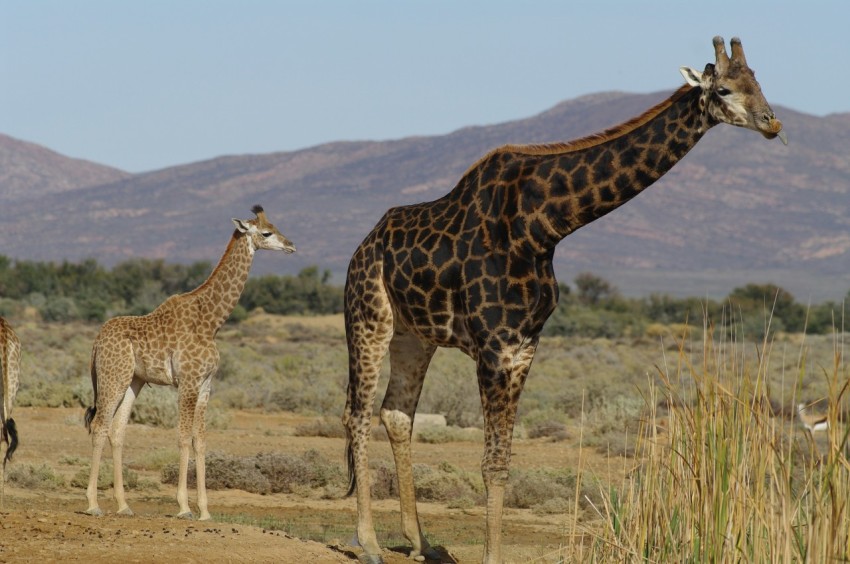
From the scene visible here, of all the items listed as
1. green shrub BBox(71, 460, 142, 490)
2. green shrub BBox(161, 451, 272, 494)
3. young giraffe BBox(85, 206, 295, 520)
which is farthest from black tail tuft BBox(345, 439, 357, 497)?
green shrub BBox(71, 460, 142, 490)

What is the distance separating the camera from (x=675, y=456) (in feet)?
28.0

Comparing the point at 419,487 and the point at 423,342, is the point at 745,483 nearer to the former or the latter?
the point at 423,342

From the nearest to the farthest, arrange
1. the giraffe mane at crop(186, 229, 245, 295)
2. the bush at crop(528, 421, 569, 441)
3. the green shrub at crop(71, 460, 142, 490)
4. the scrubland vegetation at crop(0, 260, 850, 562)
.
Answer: the scrubland vegetation at crop(0, 260, 850, 562) < the giraffe mane at crop(186, 229, 245, 295) < the green shrub at crop(71, 460, 142, 490) < the bush at crop(528, 421, 569, 441)

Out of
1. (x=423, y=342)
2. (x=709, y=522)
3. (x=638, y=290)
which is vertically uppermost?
Answer: (x=423, y=342)

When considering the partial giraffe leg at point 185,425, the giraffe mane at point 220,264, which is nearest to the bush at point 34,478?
the giraffe mane at point 220,264

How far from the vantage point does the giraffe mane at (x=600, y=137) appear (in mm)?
9156

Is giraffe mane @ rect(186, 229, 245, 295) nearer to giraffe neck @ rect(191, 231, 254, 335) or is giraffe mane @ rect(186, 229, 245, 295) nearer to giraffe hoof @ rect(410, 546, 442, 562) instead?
giraffe neck @ rect(191, 231, 254, 335)

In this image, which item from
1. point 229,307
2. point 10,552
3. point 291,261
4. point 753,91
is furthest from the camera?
point 291,261

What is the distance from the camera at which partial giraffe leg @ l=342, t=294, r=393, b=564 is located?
1030 centimetres

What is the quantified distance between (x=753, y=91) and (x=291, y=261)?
17705 cm

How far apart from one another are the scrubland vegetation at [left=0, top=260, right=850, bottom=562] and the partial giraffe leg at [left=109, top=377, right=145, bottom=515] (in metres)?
3.02

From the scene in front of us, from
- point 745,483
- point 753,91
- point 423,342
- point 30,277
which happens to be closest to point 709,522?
point 745,483

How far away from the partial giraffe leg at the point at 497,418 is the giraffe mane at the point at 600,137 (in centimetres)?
132

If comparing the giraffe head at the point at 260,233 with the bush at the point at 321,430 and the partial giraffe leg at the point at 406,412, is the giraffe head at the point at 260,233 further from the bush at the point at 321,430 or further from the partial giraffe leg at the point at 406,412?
the bush at the point at 321,430
